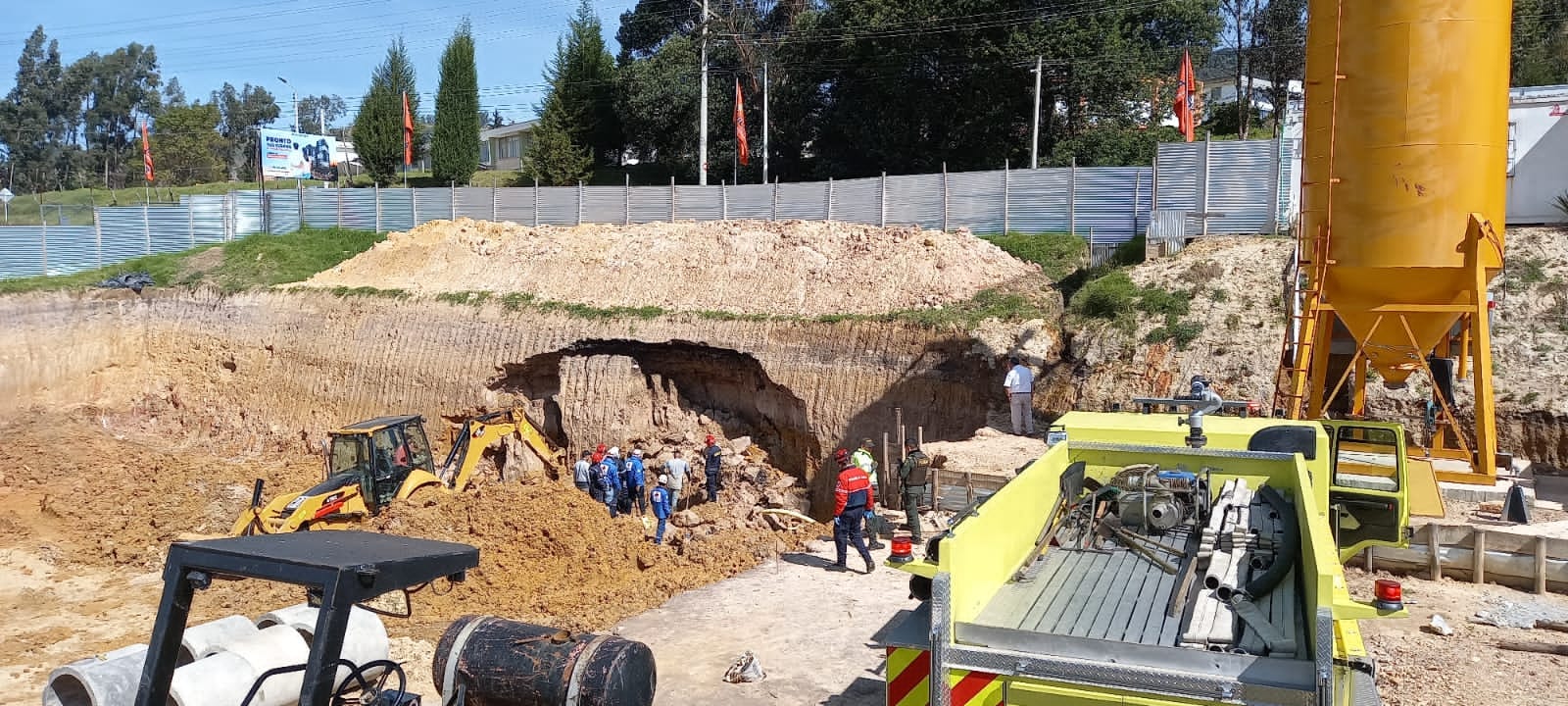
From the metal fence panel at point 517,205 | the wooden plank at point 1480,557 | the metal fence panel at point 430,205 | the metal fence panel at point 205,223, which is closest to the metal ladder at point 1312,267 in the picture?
the wooden plank at point 1480,557

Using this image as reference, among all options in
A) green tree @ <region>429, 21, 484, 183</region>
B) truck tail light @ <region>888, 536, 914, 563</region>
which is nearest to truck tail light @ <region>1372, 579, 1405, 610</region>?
truck tail light @ <region>888, 536, 914, 563</region>

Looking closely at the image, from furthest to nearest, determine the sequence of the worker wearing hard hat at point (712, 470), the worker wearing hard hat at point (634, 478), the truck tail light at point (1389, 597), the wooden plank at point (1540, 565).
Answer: the worker wearing hard hat at point (712, 470) → the worker wearing hard hat at point (634, 478) → the wooden plank at point (1540, 565) → the truck tail light at point (1389, 597)

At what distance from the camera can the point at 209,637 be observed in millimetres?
6141

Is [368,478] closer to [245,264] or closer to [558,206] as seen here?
[558,206]

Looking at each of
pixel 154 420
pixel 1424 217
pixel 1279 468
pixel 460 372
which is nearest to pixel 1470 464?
pixel 1424 217

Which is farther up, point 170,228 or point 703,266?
point 170,228

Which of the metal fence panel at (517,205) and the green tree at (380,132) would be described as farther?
the green tree at (380,132)

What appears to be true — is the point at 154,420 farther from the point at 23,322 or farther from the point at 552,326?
the point at 552,326

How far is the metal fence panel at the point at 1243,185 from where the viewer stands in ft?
69.7

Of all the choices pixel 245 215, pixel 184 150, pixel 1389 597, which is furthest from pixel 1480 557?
pixel 184 150

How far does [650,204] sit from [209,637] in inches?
935

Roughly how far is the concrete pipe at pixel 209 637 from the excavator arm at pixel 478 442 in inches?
441

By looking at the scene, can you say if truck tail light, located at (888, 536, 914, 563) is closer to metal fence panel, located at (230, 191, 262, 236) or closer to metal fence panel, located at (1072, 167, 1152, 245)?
metal fence panel, located at (1072, 167, 1152, 245)

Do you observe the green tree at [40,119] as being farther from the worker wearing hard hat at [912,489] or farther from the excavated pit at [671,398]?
the worker wearing hard hat at [912,489]
